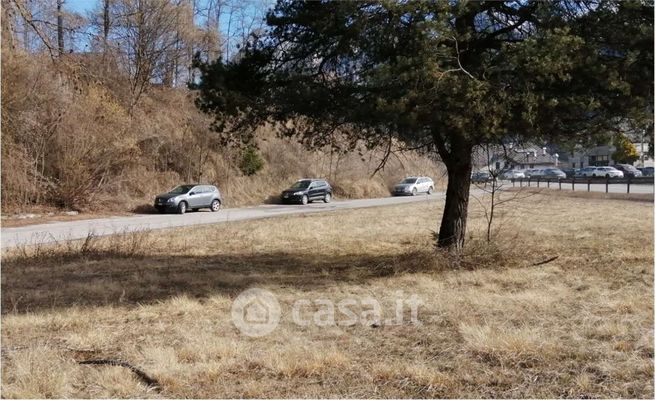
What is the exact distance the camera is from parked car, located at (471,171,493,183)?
11.7 metres

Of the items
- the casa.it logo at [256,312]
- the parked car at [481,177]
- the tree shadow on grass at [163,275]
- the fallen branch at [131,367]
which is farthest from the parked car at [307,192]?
the fallen branch at [131,367]

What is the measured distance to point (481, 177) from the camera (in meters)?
12.1

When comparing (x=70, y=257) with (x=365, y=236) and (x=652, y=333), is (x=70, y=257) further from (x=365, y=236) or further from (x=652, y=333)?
(x=652, y=333)

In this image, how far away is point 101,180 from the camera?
29.2 m

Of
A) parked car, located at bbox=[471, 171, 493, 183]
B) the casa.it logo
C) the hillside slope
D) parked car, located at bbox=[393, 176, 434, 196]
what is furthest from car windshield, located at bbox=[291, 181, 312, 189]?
the casa.it logo

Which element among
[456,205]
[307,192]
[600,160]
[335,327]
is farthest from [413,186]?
[600,160]

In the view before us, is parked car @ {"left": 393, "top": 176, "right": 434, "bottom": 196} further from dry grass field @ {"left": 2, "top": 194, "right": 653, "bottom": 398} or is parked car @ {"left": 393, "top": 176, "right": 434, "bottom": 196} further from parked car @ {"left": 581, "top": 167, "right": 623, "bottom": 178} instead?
dry grass field @ {"left": 2, "top": 194, "right": 653, "bottom": 398}

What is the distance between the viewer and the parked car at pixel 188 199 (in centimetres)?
2981

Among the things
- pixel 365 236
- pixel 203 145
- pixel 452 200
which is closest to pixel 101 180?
pixel 203 145

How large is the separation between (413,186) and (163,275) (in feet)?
131

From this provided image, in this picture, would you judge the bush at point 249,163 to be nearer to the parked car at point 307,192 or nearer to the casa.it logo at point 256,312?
the parked car at point 307,192

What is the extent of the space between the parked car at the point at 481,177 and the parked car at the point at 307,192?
26.5 meters

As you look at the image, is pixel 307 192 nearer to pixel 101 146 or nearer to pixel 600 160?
pixel 101 146

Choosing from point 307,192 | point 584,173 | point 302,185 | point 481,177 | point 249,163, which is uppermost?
point 249,163
